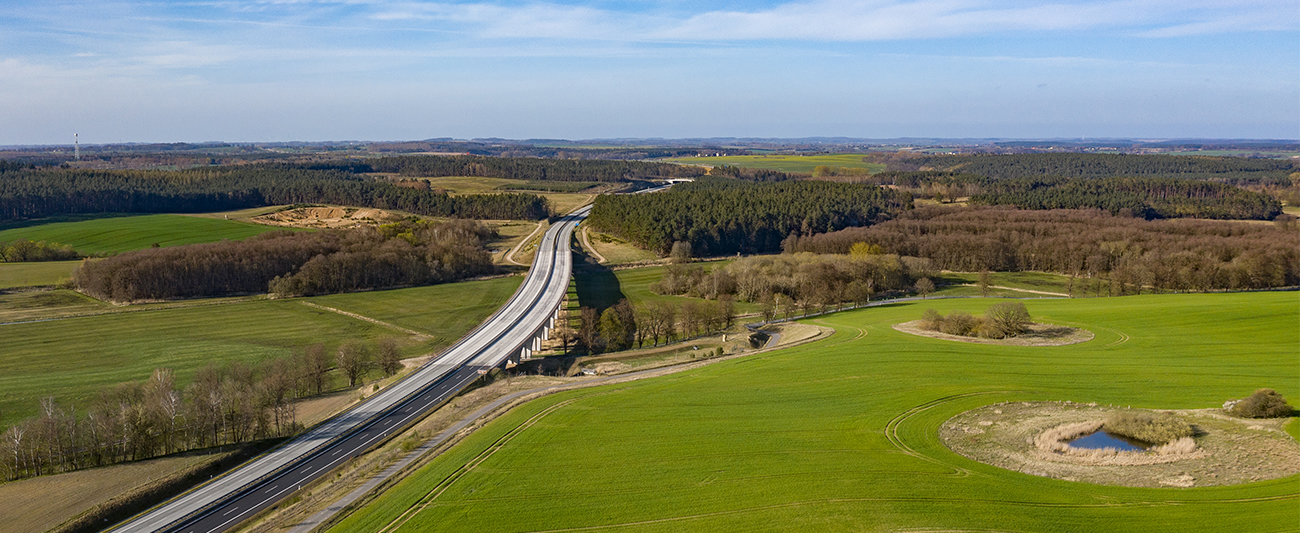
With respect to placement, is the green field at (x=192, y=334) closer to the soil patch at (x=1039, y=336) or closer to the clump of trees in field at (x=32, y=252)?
the clump of trees in field at (x=32, y=252)

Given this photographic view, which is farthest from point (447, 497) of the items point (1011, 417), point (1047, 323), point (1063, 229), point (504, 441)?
point (1063, 229)

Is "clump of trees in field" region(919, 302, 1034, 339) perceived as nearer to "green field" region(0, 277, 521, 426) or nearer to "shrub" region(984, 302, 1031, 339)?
"shrub" region(984, 302, 1031, 339)

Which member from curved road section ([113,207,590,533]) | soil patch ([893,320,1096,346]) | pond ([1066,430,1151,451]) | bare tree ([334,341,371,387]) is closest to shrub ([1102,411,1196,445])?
pond ([1066,430,1151,451])

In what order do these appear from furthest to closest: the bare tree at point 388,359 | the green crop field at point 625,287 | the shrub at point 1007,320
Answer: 1. the green crop field at point 625,287
2. the bare tree at point 388,359
3. the shrub at point 1007,320

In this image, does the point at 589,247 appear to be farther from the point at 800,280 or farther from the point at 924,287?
the point at 924,287

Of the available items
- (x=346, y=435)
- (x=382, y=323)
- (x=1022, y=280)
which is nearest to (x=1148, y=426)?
(x=346, y=435)

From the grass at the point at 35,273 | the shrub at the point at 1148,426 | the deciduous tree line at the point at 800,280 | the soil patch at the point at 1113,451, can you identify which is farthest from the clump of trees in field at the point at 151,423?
the grass at the point at 35,273
